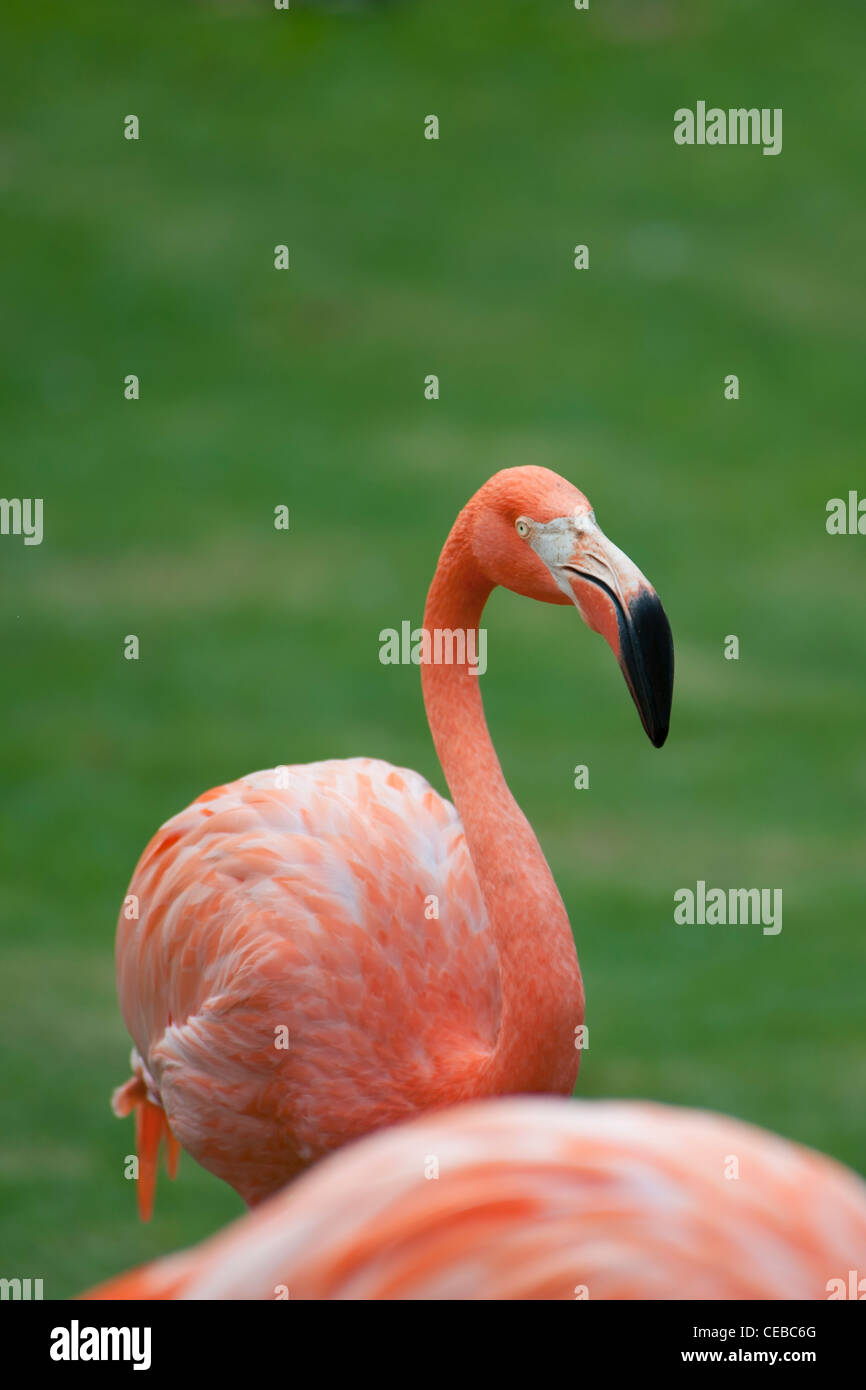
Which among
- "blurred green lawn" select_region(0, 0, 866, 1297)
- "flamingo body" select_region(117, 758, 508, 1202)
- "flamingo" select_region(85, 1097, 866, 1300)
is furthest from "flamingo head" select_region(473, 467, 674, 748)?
"blurred green lawn" select_region(0, 0, 866, 1297)

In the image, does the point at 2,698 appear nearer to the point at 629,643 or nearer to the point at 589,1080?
the point at 589,1080

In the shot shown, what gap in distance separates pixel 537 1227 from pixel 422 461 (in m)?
9.17

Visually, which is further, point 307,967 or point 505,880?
point 307,967

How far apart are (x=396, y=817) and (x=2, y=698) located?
197 inches

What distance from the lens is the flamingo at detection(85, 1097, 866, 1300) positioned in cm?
209

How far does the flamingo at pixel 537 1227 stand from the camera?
6.86ft

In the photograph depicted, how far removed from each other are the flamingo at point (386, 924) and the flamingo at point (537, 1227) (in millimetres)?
1051

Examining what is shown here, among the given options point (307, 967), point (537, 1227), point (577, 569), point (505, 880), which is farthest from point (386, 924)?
point (537, 1227)

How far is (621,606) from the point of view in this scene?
3148 millimetres

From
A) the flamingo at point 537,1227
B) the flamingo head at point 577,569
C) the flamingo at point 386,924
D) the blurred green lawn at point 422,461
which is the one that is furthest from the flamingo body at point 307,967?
the blurred green lawn at point 422,461

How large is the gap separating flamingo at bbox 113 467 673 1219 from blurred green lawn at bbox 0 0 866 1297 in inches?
56.4

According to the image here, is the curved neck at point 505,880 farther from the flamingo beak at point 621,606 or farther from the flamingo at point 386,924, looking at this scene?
the flamingo beak at point 621,606

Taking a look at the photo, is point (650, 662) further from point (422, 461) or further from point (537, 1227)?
point (422, 461)
